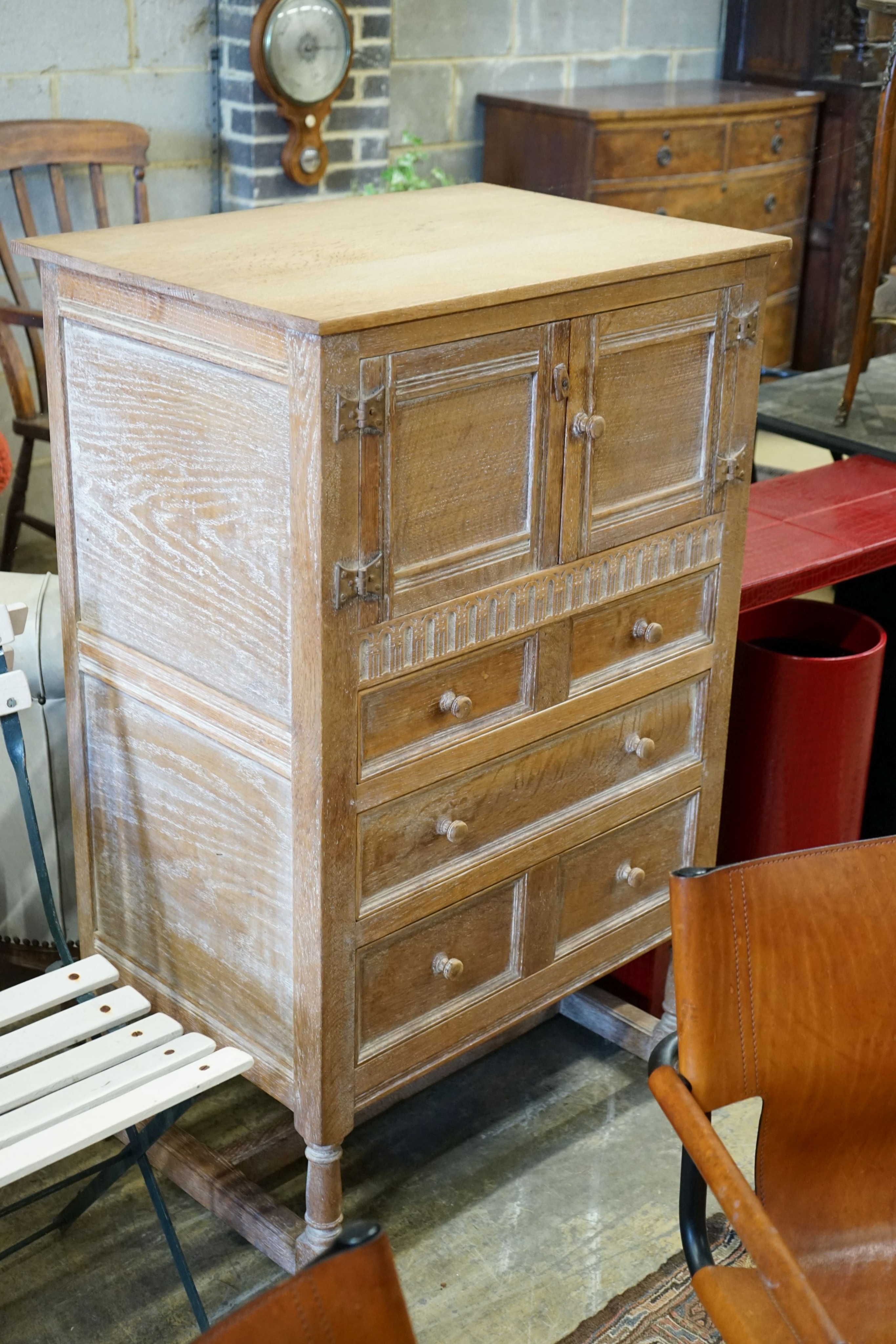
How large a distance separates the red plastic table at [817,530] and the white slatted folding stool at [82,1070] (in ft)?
3.81

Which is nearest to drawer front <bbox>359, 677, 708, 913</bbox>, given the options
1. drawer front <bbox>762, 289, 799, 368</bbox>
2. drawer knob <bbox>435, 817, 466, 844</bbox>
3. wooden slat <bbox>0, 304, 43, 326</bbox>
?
drawer knob <bbox>435, 817, 466, 844</bbox>

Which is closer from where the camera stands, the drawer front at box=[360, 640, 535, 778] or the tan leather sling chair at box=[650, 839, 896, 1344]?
the tan leather sling chair at box=[650, 839, 896, 1344]

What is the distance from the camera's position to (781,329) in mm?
5973

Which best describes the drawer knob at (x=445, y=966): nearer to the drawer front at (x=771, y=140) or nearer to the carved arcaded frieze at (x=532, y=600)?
the carved arcaded frieze at (x=532, y=600)

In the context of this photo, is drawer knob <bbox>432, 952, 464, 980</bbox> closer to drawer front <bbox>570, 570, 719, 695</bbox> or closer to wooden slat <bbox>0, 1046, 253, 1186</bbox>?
wooden slat <bbox>0, 1046, 253, 1186</bbox>

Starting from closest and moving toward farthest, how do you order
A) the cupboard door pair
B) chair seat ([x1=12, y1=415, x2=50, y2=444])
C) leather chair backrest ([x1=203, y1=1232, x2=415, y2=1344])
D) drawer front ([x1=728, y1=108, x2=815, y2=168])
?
leather chair backrest ([x1=203, y1=1232, x2=415, y2=1344]) → the cupboard door pair → chair seat ([x1=12, y1=415, x2=50, y2=444]) → drawer front ([x1=728, y1=108, x2=815, y2=168])

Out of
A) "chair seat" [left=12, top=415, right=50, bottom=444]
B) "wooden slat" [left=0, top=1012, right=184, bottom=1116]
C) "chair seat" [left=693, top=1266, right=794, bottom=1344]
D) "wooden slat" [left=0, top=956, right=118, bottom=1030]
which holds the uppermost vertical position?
"chair seat" [left=12, top=415, right=50, bottom=444]

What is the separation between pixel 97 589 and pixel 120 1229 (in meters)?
0.96

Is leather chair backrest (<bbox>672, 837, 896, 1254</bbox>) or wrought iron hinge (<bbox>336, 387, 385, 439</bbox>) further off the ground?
wrought iron hinge (<bbox>336, 387, 385, 439</bbox>)

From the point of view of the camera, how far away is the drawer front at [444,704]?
1.83 m

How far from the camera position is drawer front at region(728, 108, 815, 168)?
5418 mm

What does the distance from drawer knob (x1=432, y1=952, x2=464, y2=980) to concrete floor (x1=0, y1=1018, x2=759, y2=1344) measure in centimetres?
→ 45

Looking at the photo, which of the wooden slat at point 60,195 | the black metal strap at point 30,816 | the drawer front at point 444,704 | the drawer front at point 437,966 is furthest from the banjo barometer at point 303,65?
the drawer front at point 437,966

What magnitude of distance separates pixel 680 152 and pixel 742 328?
340cm
